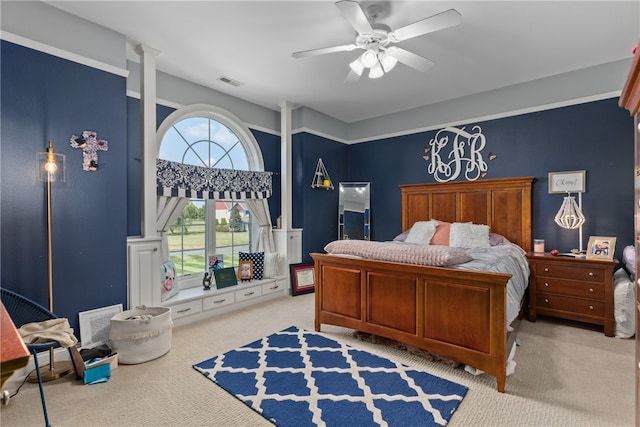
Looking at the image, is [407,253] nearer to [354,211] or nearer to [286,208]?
[286,208]

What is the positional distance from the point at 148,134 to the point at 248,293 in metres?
2.22

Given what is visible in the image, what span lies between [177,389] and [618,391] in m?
2.99

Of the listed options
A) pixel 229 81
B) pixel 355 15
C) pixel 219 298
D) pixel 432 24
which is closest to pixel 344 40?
pixel 355 15

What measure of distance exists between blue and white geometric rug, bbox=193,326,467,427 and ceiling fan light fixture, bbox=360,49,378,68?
8.04 ft

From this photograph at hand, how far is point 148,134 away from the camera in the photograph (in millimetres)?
3113

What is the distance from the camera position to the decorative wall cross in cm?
256

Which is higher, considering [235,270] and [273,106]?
[273,106]

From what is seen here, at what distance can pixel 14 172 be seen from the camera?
226 centimetres

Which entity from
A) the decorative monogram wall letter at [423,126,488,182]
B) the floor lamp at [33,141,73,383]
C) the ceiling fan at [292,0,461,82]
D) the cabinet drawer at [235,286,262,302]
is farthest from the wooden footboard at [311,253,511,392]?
the decorative monogram wall letter at [423,126,488,182]

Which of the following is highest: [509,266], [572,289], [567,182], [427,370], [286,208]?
[567,182]

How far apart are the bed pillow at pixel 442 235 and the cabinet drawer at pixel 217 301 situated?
107 inches

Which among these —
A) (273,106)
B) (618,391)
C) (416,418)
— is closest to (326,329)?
(416,418)

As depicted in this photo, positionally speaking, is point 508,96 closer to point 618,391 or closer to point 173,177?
point 618,391

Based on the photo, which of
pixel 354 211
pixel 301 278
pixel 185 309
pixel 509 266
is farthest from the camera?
pixel 354 211
